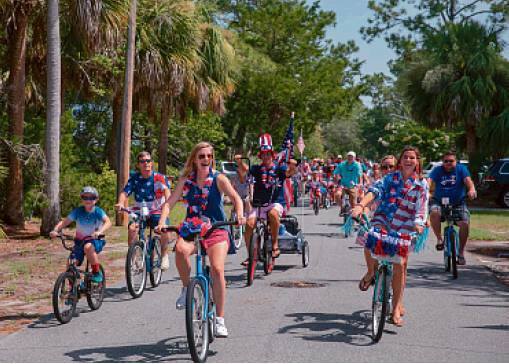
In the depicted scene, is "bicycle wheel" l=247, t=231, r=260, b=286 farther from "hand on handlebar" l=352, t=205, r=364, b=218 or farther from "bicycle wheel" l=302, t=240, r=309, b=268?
"hand on handlebar" l=352, t=205, r=364, b=218

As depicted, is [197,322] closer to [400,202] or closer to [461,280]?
[400,202]

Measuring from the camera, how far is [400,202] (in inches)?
291

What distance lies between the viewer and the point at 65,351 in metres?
6.41

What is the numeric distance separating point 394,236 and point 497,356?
1.39 metres

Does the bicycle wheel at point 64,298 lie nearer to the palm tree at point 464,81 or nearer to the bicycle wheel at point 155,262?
the bicycle wheel at point 155,262

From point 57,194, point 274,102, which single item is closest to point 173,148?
point 274,102

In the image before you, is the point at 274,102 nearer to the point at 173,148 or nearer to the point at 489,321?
the point at 173,148

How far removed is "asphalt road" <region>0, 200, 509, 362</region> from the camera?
247 inches

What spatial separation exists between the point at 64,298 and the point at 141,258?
194 cm

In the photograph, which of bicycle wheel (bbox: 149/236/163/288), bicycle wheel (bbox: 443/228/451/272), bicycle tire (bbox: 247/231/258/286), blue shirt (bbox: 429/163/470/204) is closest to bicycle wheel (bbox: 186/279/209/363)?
bicycle wheel (bbox: 149/236/163/288)

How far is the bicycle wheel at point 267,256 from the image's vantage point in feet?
36.1

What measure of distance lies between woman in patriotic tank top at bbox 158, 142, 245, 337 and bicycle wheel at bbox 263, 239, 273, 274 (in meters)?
4.24

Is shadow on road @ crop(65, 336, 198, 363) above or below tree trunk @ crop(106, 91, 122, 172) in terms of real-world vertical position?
below

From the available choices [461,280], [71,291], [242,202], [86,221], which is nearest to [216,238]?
[242,202]
